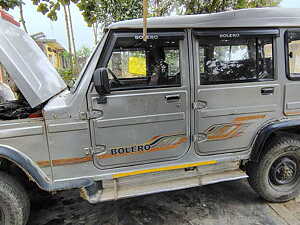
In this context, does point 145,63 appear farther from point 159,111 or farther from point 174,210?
point 174,210

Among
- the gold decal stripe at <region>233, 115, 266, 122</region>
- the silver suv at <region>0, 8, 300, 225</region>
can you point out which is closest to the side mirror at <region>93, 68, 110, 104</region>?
the silver suv at <region>0, 8, 300, 225</region>

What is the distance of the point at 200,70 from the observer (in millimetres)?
2482

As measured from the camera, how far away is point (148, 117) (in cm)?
238

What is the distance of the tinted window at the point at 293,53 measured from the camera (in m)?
2.65

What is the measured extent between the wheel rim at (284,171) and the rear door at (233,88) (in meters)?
0.60

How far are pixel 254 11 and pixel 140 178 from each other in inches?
89.4

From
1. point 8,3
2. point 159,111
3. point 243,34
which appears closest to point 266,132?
point 243,34

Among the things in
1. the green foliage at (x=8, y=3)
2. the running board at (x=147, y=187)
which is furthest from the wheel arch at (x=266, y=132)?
the green foliage at (x=8, y=3)

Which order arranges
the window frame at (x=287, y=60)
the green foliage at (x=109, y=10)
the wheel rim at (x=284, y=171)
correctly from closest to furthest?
the window frame at (x=287, y=60) → the wheel rim at (x=284, y=171) → the green foliage at (x=109, y=10)

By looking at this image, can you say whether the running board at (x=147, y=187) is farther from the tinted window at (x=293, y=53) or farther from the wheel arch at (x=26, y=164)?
the tinted window at (x=293, y=53)

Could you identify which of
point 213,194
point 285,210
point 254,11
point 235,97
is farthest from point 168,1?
point 285,210

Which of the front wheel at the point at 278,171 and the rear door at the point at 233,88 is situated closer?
the rear door at the point at 233,88

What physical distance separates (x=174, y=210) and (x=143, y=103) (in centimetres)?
150

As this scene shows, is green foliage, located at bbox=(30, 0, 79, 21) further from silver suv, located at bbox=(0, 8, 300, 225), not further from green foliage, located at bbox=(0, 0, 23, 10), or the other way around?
silver suv, located at bbox=(0, 8, 300, 225)
